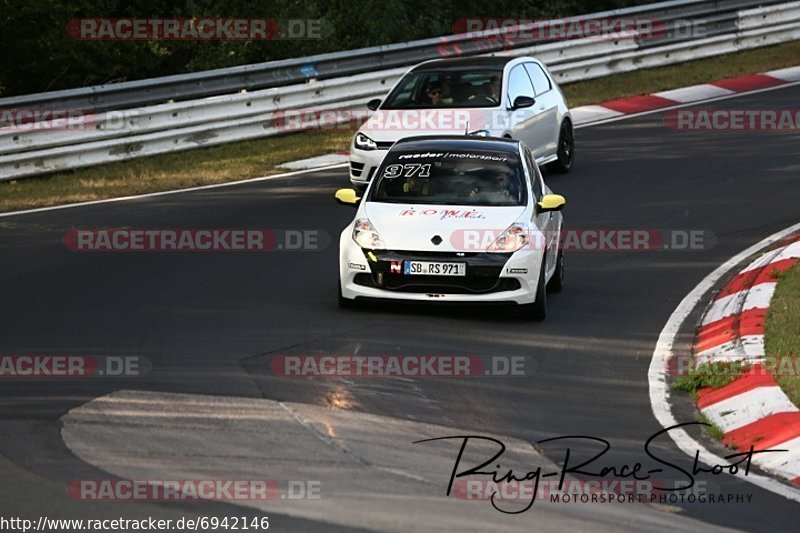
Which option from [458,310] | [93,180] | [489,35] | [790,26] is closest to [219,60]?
[489,35]

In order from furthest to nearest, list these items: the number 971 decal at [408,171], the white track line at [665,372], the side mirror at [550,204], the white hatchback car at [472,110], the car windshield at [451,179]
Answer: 1. the white hatchback car at [472,110]
2. the number 971 decal at [408,171]
3. the car windshield at [451,179]
4. the side mirror at [550,204]
5. the white track line at [665,372]

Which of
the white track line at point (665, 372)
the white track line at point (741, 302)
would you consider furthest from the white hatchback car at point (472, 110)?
the white track line at point (741, 302)

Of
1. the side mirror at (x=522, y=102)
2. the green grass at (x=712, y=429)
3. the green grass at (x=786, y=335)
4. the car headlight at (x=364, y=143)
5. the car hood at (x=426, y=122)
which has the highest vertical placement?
the side mirror at (x=522, y=102)

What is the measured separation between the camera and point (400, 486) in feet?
24.9

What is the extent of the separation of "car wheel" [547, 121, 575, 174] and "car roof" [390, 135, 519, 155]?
19.8 ft

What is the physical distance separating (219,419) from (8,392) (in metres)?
1.61

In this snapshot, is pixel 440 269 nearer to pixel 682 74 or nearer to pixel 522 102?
pixel 522 102

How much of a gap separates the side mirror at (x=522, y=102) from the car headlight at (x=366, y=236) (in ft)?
20.6

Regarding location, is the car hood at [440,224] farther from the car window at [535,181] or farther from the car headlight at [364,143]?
the car headlight at [364,143]

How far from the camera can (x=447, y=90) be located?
1883 centimetres

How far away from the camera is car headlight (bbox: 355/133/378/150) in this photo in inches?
703

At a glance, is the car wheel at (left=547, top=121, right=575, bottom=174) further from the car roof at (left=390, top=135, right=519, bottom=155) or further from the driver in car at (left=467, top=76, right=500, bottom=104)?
the car roof at (left=390, top=135, right=519, bottom=155)

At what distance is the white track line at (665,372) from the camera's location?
26.8ft

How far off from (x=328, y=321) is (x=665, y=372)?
276cm
